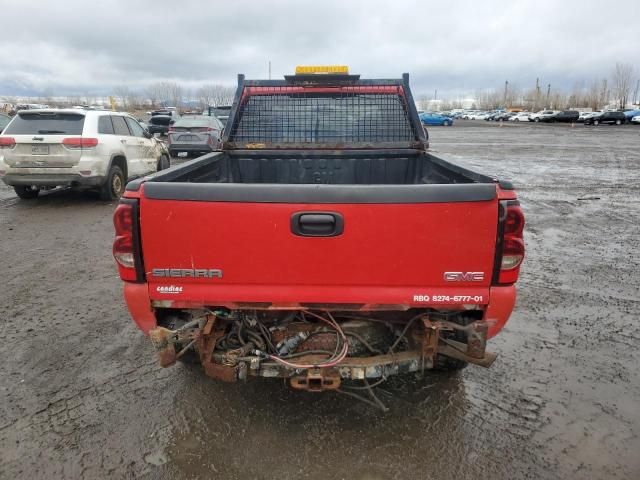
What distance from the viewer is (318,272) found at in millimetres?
2607

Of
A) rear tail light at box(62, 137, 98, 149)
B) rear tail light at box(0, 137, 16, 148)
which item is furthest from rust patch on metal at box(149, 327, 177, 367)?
rear tail light at box(0, 137, 16, 148)

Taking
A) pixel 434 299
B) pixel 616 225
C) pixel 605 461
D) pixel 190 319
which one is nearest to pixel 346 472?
pixel 434 299

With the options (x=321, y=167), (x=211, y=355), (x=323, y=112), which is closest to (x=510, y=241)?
(x=211, y=355)

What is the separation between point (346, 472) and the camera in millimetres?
2631

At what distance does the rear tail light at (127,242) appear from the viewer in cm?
259

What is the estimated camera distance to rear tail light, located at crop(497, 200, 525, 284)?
2.53m

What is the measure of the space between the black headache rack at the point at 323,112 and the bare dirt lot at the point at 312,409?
7.28 feet

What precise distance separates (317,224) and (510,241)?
3.51ft

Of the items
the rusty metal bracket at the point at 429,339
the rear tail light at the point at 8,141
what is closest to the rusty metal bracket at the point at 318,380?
the rusty metal bracket at the point at 429,339

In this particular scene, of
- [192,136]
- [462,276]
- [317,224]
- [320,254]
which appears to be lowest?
[462,276]

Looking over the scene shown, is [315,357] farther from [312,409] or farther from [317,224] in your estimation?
[317,224]

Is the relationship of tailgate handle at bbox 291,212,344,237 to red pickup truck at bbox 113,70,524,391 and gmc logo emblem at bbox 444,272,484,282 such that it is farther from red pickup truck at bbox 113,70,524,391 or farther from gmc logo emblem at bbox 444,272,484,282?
gmc logo emblem at bbox 444,272,484,282

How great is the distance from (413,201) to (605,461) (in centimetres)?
190

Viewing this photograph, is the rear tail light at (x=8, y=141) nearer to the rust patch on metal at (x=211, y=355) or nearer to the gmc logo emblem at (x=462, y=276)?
the rust patch on metal at (x=211, y=355)
